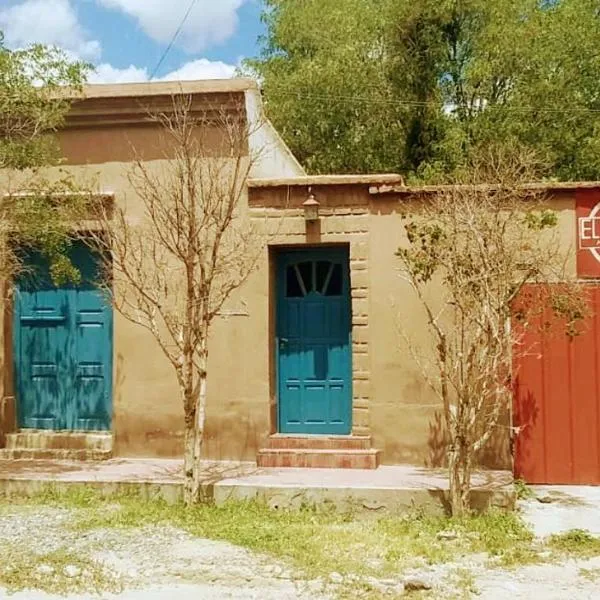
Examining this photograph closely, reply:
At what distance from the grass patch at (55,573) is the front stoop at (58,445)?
3.09 meters

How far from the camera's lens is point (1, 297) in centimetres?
948

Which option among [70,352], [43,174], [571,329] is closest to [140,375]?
[70,352]

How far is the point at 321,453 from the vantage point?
8586 millimetres

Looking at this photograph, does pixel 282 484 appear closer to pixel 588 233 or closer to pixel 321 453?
pixel 321 453

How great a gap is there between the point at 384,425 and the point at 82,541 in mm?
3420

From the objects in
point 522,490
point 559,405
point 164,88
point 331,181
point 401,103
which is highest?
point 401,103

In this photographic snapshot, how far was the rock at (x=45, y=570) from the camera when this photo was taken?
222 inches

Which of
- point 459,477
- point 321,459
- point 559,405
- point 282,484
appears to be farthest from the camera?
point 321,459

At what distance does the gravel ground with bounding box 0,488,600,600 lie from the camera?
530 centimetres

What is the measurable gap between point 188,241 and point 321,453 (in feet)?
8.60

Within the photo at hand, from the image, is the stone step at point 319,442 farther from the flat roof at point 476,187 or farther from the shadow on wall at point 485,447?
the flat roof at point 476,187

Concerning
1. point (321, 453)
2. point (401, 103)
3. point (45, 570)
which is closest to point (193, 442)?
point (321, 453)

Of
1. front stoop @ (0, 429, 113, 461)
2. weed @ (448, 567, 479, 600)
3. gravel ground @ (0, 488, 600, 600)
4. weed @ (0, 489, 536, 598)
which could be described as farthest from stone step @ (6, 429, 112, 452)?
weed @ (448, 567, 479, 600)

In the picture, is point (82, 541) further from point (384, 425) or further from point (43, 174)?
point (43, 174)
